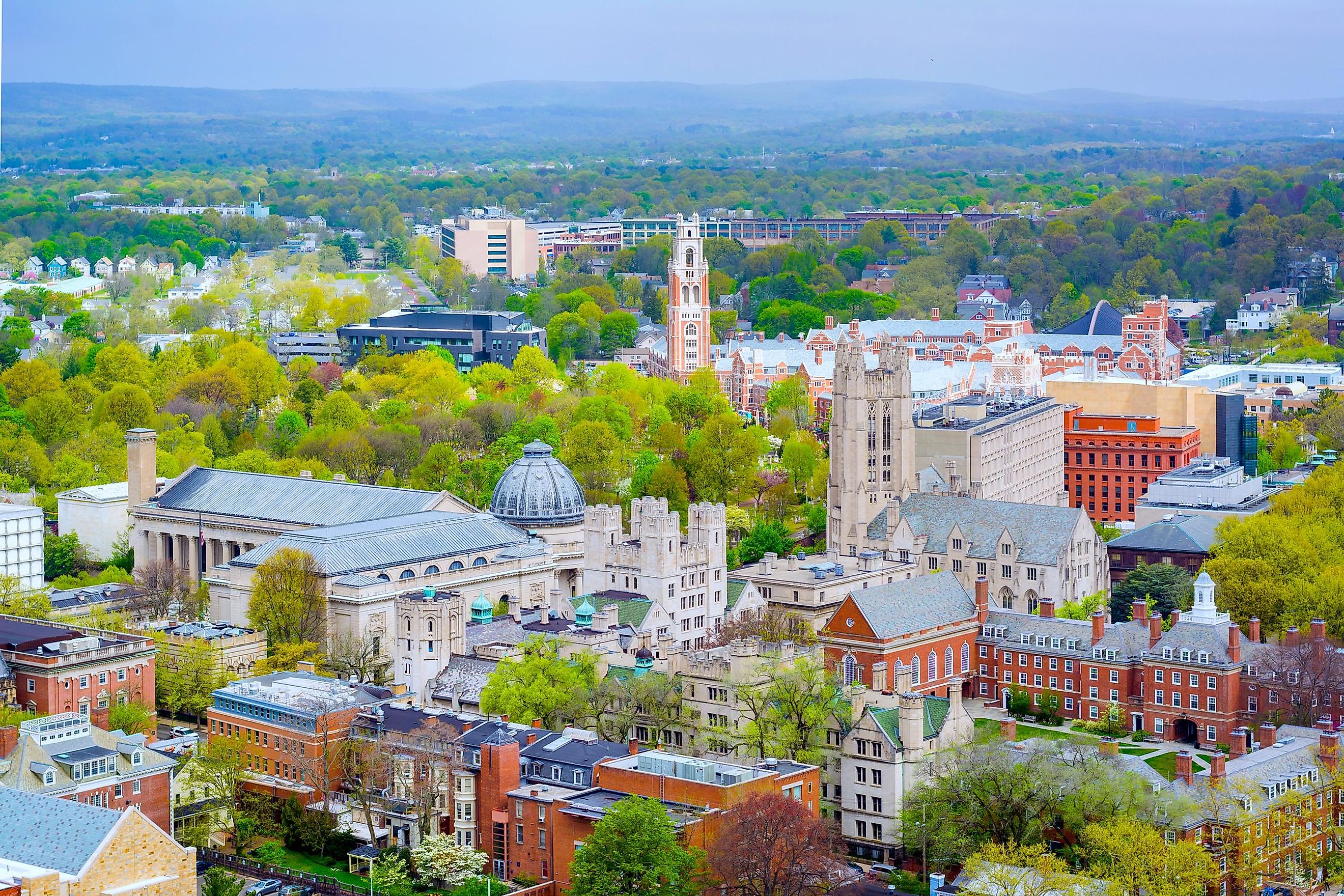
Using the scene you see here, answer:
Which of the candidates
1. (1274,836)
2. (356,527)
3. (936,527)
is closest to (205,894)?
(1274,836)

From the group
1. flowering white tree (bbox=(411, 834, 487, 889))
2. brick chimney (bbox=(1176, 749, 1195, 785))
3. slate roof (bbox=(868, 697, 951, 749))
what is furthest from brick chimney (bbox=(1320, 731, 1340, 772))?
flowering white tree (bbox=(411, 834, 487, 889))

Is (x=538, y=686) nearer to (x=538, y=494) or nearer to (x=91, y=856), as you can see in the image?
(x=91, y=856)

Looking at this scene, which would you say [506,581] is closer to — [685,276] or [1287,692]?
[1287,692]

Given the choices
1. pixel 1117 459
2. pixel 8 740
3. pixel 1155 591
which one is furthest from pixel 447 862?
pixel 1117 459

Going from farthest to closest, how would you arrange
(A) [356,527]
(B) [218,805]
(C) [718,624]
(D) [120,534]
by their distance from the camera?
(D) [120,534], (A) [356,527], (C) [718,624], (B) [218,805]

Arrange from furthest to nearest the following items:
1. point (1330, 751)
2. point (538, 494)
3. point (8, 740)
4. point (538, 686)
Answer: point (538, 494), point (538, 686), point (1330, 751), point (8, 740)

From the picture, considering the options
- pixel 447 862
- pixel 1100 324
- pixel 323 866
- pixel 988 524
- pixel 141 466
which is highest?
pixel 141 466

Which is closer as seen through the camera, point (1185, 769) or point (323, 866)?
point (1185, 769)

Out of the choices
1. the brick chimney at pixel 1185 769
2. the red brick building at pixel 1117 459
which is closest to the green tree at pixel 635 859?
the brick chimney at pixel 1185 769
